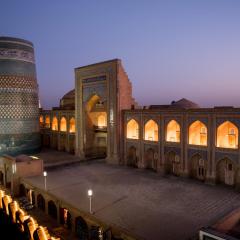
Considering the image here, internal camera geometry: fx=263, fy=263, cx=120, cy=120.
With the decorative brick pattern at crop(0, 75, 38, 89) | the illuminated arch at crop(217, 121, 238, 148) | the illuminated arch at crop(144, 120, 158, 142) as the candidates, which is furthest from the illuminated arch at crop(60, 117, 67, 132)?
the illuminated arch at crop(217, 121, 238, 148)

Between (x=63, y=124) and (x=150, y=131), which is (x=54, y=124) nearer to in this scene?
(x=63, y=124)

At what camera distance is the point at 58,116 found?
2817 cm

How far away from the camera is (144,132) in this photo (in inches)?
744

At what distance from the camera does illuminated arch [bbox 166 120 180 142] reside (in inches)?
684

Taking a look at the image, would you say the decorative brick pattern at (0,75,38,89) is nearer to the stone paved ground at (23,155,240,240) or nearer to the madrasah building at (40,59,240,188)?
the madrasah building at (40,59,240,188)

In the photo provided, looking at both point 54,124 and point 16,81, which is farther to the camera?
point 54,124

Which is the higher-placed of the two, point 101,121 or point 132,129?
point 101,121

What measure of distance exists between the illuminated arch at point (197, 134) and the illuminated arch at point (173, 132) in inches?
48.4

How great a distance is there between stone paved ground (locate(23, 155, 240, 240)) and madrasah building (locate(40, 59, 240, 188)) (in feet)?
3.82

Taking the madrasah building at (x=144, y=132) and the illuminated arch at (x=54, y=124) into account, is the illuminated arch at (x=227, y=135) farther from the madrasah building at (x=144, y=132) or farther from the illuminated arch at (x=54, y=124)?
the illuminated arch at (x=54, y=124)

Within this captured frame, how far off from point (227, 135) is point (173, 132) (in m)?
3.73

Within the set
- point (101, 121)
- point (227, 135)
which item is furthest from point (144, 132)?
point (101, 121)

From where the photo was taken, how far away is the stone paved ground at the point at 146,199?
978 centimetres

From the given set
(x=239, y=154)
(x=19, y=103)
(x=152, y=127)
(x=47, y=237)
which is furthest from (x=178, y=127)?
(x=19, y=103)
